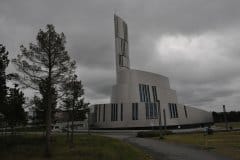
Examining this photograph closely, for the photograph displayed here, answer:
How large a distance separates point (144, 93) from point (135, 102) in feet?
26.1

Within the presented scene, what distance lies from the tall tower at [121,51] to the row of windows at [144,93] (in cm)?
733

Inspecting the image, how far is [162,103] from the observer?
117062 mm

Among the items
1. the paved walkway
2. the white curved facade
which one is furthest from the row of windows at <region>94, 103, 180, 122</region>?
the paved walkway

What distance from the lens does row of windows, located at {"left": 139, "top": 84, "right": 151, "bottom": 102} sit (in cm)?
11923

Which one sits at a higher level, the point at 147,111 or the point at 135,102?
the point at 135,102

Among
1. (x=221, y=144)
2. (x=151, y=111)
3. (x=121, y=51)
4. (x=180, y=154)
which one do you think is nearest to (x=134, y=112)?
(x=151, y=111)

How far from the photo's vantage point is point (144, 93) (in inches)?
4732

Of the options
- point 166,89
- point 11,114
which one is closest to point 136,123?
point 166,89

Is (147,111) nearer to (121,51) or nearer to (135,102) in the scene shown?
(135,102)

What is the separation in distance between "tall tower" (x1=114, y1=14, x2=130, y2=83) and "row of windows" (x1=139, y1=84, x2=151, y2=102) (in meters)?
7.33

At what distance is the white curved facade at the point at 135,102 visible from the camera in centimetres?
10906

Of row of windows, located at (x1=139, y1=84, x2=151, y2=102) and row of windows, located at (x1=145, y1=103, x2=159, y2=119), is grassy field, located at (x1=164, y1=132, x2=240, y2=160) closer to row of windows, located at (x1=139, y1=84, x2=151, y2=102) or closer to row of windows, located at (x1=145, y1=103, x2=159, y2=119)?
row of windows, located at (x1=145, y1=103, x2=159, y2=119)

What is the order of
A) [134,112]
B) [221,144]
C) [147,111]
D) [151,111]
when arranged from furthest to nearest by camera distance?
[134,112], [151,111], [147,111], [221,144]

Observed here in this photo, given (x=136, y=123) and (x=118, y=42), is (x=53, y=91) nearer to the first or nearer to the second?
(x=136, y=123)
